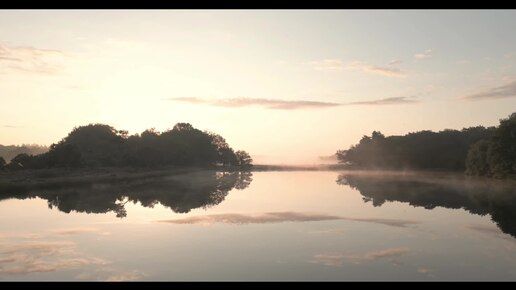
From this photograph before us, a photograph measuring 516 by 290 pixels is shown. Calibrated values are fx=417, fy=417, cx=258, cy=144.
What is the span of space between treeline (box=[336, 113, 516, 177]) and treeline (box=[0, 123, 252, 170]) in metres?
51.3

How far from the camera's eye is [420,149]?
5123 inches

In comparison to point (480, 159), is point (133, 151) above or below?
above

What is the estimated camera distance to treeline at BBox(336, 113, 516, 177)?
68312mm

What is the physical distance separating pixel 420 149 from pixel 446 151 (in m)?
9.31

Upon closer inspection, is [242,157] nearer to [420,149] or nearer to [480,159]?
[420,149]

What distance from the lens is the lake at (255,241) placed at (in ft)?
47.8

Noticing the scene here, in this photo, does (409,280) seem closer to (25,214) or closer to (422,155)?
(25,214)

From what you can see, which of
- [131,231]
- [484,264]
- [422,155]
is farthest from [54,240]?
[422,155]

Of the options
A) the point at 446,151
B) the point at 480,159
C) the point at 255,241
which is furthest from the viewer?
the point at 446,151

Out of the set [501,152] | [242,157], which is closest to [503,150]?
[501,152]

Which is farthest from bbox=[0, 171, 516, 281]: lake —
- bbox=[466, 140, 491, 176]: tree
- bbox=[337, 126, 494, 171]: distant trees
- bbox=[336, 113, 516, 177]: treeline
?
bbox=[337, 126, 494, 171]: distant trees

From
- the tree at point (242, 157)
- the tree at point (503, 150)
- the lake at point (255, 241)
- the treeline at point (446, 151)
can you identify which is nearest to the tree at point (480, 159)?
the treeline at point (446, 151)

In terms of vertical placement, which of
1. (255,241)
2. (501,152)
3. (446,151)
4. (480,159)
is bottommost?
(255,241)
